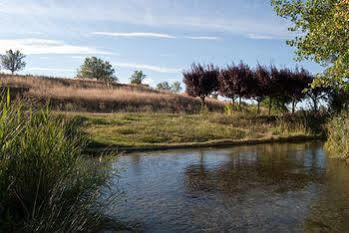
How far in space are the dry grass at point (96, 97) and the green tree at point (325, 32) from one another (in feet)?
58.0

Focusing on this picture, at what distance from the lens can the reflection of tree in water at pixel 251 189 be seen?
23.1 ft

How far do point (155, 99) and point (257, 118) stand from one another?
47.6 feet

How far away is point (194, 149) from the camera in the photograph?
55.0 ft

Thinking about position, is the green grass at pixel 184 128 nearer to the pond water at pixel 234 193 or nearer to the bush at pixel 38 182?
the pond water at pixel 234 193

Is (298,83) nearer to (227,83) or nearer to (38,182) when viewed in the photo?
(227,83)

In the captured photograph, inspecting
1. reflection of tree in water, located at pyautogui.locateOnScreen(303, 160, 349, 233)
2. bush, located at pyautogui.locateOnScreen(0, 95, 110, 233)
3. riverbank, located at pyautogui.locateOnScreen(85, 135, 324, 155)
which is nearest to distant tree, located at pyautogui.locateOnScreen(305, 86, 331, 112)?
riverbank, located at pyautogui.locateOnScreen(85, 135, 324, 155)

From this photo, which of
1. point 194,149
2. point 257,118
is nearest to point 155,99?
point 257,118

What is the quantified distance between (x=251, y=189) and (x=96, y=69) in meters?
58.4

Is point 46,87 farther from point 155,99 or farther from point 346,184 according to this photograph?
point 346,184

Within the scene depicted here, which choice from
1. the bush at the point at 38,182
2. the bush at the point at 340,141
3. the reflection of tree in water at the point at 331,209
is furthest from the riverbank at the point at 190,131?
the bush at the point at 38,182

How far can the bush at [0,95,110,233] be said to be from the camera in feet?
15.5

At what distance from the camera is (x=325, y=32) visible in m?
10.9

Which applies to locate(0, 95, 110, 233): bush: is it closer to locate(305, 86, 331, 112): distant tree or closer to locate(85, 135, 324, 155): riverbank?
locate(85, 135, 324, 155): riverbank

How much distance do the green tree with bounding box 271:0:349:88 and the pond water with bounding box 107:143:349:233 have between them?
8.46ft
